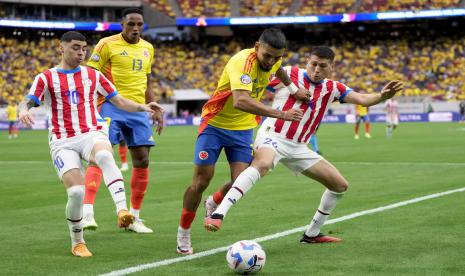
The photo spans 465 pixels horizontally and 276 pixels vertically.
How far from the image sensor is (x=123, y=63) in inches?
413

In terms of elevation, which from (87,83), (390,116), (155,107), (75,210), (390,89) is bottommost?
(390,116)

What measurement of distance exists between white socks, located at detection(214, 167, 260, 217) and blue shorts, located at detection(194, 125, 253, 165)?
1.79 feet

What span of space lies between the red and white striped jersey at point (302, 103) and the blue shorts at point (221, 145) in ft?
1.34

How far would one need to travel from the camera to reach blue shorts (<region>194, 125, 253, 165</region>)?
27.6ft

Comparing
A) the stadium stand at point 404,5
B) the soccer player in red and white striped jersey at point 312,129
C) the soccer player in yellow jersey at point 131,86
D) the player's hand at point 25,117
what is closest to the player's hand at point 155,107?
the soccer player in yellow jersey at point 131,86

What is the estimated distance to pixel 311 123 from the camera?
29.5ft

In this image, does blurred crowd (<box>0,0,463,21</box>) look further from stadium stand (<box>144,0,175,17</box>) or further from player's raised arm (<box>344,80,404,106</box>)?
player's raised arm (<box>344,80,404,106</box>)

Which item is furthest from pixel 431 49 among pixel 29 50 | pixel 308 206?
pixel 308 206

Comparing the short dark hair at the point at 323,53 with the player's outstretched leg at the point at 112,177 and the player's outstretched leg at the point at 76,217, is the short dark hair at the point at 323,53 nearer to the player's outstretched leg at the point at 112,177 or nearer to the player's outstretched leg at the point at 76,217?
the player's outstretched leg at the point at 112,177

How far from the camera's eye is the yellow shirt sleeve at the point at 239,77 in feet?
26.0

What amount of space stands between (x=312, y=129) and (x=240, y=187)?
5.03 ft

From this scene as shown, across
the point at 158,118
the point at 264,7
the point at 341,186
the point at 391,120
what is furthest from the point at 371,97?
the point at 264,7

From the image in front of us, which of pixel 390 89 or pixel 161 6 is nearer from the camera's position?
pixel 390 89

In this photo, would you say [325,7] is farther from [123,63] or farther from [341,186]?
[341,186]
